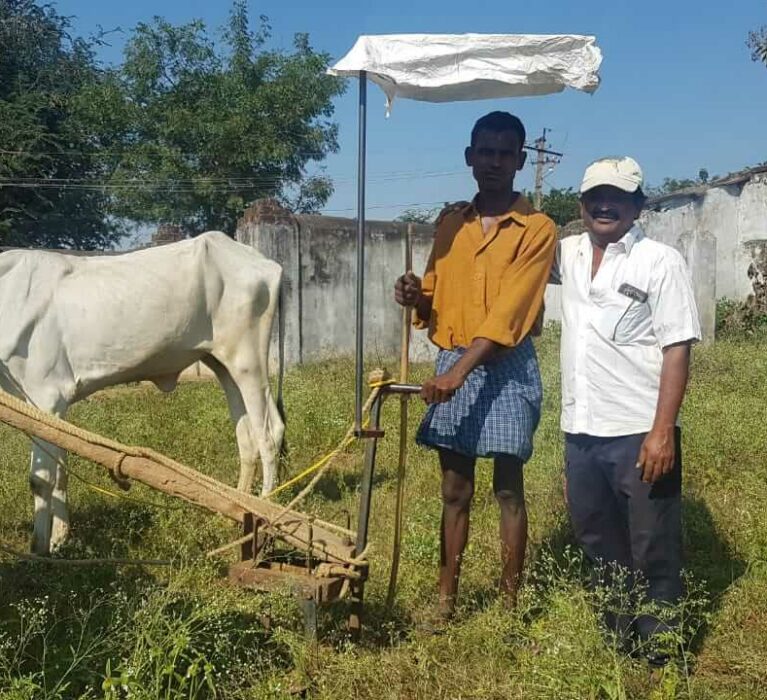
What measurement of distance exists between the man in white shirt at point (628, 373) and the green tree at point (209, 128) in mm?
19631

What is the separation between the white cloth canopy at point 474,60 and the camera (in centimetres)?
283

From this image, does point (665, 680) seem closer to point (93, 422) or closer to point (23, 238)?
point (93, 422)

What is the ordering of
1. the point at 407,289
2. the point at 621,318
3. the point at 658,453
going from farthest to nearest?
the point at 407,289, the point at 621,318, the point at 658,453

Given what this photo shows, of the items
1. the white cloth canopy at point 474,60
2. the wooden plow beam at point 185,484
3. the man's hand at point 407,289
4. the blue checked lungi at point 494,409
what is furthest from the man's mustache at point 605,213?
the wooden plow beam at point 185,484

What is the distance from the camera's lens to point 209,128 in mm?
22078

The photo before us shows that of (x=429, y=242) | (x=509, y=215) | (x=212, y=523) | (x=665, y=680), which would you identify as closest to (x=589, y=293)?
(x=509, y=215)

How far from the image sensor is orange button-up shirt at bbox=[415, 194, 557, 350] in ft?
10.1

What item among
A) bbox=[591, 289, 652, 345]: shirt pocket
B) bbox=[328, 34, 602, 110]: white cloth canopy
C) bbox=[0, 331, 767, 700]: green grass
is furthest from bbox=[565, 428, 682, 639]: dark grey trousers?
bbox=[328, 34, 602, 110]: white cloth canopy

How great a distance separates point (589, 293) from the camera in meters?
3.01

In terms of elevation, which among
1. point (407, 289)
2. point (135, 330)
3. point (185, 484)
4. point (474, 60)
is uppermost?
point (474, 60)

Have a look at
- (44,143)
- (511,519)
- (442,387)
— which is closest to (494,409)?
(442,387)

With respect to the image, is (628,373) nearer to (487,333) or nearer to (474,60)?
(487,333)

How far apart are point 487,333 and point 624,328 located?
0.46 m

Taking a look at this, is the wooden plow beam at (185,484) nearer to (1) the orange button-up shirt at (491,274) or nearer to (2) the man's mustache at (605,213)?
(1) the orange button-up shirt at (491,274)
